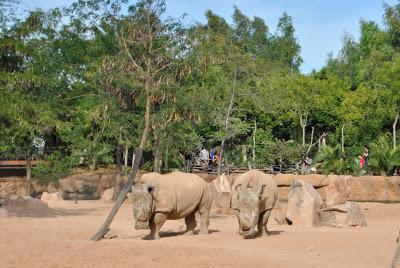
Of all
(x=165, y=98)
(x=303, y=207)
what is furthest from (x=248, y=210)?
(x=165, y=98)

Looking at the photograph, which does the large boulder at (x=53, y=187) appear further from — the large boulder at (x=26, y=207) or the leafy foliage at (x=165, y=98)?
the large boulder at (x=26, y=207)

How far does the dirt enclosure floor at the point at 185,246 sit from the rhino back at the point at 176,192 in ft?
2.28

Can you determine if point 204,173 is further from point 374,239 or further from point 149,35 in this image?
point 374,239

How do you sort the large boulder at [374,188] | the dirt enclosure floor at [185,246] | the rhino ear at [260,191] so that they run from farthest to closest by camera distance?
the large boulder at [374,188], the rhino ear at [260,191], the dirt enclosure floor at [185,246]

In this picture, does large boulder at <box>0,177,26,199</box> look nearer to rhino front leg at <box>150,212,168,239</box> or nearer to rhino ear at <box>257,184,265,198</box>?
A: rhino front leg at <box>150,212,168,239</box>

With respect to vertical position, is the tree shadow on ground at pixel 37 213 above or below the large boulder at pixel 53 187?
below

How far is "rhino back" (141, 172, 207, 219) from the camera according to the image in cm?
1598

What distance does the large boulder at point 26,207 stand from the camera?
71.8 ft

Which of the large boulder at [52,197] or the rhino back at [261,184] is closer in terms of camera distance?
the rhino back at [261,184]

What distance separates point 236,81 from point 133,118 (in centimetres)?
899

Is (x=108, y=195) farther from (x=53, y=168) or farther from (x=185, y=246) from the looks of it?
(x=185, y=246)

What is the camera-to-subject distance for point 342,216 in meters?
19.1

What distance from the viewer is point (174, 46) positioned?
22.6 m

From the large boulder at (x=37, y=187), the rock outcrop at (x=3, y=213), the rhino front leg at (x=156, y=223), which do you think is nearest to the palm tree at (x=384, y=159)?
the large boulder at (x=37, y=187)
